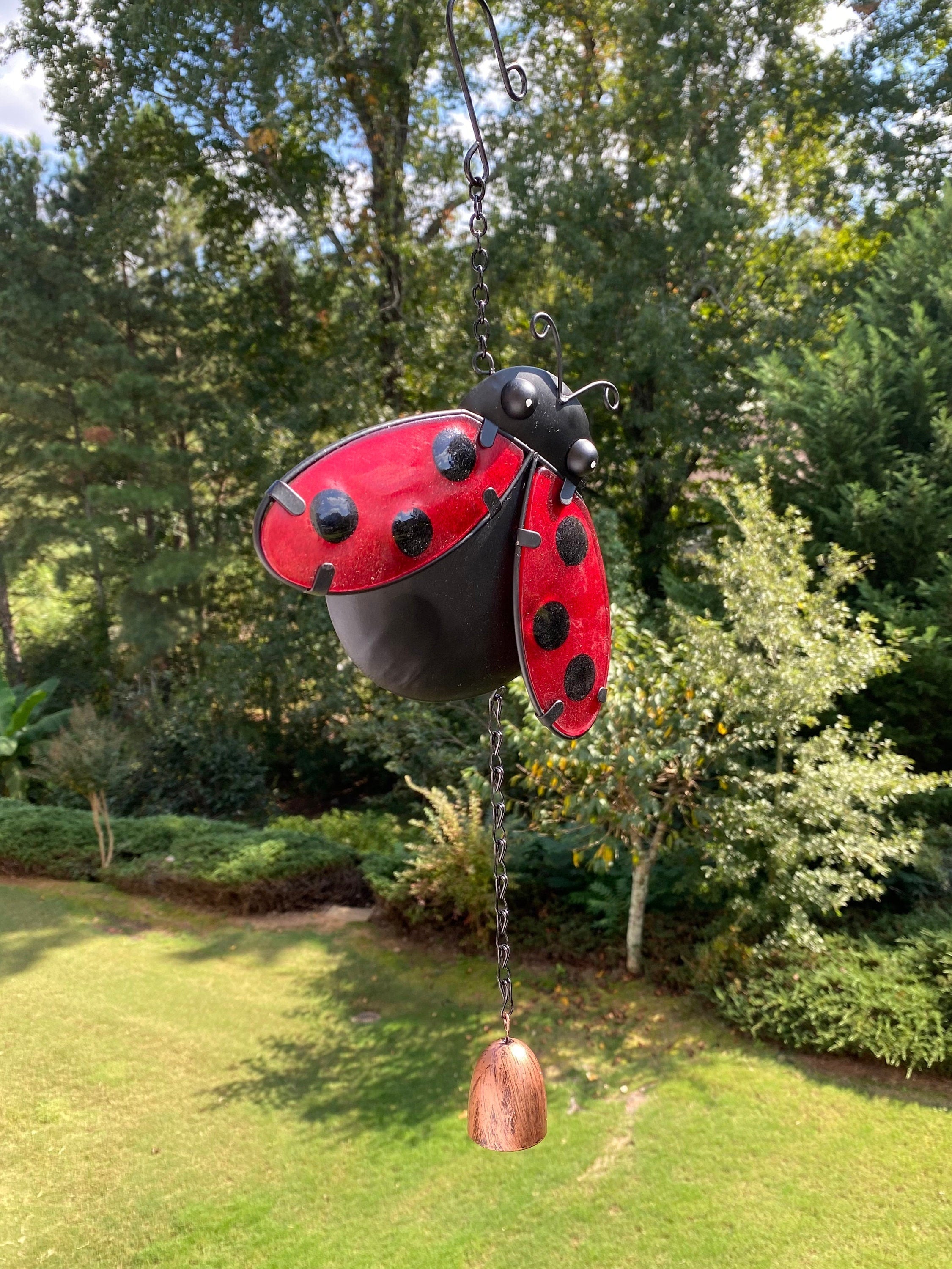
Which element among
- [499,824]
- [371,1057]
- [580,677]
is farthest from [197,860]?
[580,677]

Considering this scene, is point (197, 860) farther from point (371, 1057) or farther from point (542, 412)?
point (542, 412)

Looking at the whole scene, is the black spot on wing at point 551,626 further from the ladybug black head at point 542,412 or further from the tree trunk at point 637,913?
the tree trunk at point 637,913

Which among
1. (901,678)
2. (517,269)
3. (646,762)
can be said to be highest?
(517,269)

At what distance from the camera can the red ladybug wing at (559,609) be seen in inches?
69.5

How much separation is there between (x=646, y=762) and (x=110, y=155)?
10.6 meters

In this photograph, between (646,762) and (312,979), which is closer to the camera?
(646,762)

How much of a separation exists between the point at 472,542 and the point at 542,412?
Result: 35 cm

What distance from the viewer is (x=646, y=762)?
19.1 ft

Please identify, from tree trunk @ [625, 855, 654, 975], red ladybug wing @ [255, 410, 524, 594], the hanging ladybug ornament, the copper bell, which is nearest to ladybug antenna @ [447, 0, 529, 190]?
the hanging ladybug ornament

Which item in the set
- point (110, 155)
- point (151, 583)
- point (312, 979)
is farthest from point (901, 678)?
point (110, 155)

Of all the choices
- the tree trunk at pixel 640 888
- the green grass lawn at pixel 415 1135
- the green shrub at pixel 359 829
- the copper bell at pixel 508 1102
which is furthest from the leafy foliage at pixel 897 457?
the copper bell at pixel 508 1102

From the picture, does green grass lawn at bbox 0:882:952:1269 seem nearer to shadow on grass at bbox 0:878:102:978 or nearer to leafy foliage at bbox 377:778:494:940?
shadow on grass at bbox 0:878:102:978

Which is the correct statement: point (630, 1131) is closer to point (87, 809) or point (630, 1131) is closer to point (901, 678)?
point (901, 678)

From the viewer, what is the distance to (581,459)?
6.27 feet
